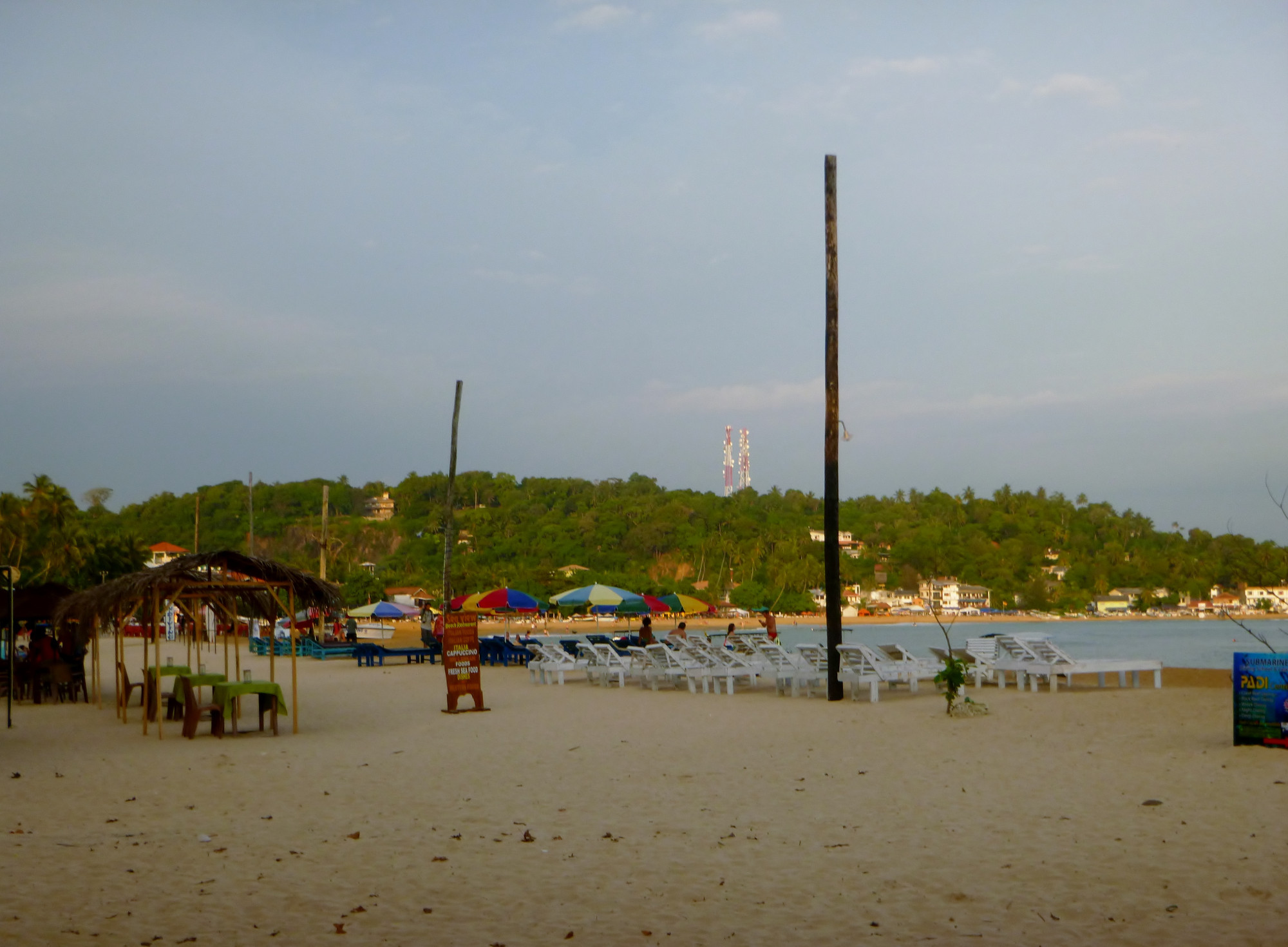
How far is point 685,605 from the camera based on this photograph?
85.0ft

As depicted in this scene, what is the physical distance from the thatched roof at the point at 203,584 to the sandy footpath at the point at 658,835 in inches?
59.7

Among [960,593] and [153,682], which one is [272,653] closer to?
[153,682]

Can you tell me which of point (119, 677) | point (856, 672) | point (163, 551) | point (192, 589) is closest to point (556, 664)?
point (856, 672)

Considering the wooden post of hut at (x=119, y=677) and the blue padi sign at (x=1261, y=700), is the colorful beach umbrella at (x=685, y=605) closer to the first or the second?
the wooden post of hut at (x=119, y=677)

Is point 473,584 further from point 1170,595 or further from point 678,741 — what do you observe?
point 678,741

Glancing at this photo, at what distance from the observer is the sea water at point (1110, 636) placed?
52.8m

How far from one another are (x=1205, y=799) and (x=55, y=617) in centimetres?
1343

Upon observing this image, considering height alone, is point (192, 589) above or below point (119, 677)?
above

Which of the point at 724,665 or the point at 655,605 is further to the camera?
the point at 655,605

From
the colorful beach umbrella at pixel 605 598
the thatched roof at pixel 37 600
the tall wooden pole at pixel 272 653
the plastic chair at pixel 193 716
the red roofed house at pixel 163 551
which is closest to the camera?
the plastic chair at pixel 193 716

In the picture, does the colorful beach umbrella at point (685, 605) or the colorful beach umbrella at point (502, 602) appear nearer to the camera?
the colorful beach umbrella at point (502, 602)

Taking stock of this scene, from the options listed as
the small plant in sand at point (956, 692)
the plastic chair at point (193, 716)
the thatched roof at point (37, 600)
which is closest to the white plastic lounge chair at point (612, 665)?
the small plant in sand at point (956, 692)

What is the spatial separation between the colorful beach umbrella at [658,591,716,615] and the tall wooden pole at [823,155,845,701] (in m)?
9.82

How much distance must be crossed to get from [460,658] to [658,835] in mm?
8225
